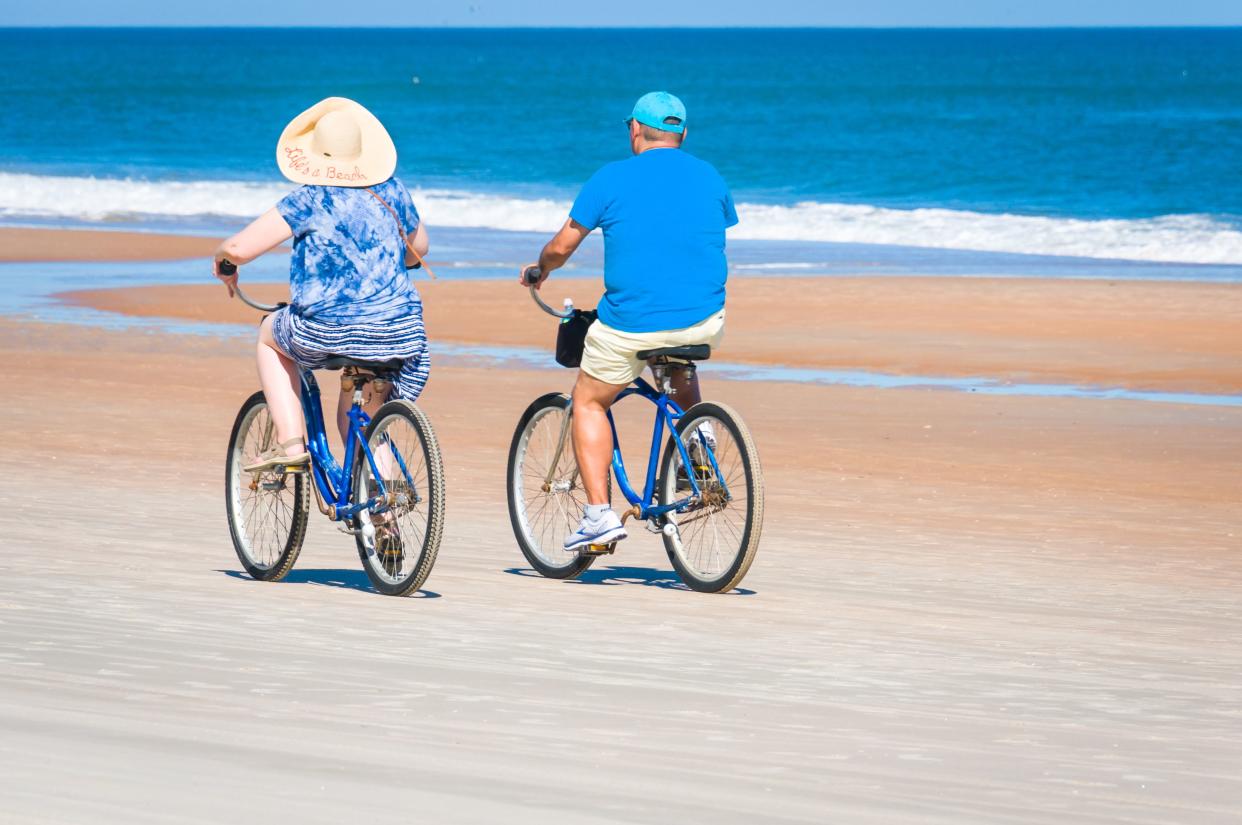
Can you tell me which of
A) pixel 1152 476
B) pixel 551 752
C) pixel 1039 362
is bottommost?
pixel 551 752

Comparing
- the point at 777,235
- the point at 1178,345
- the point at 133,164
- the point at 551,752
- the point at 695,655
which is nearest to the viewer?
the point at 551,752

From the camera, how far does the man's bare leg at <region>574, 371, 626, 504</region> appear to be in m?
6.41

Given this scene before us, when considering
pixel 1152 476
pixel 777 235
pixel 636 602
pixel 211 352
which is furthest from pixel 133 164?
pixel 636 602

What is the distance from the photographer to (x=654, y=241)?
6121mm

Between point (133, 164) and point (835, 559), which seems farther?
point (133, 164)

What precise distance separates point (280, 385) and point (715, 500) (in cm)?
146

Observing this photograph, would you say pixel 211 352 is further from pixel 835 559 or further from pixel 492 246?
pixel 492 246

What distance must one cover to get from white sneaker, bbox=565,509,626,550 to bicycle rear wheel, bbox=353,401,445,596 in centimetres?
61

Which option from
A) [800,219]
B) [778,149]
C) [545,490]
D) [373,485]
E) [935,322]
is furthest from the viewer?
[778,149]

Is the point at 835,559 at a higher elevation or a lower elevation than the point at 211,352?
lower

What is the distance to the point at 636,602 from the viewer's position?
6.10m

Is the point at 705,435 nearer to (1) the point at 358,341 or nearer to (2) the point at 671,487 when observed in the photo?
(2) the point at 671,487

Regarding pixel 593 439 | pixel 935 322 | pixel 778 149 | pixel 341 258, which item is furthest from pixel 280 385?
pixel 778 149

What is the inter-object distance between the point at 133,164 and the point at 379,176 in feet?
147
